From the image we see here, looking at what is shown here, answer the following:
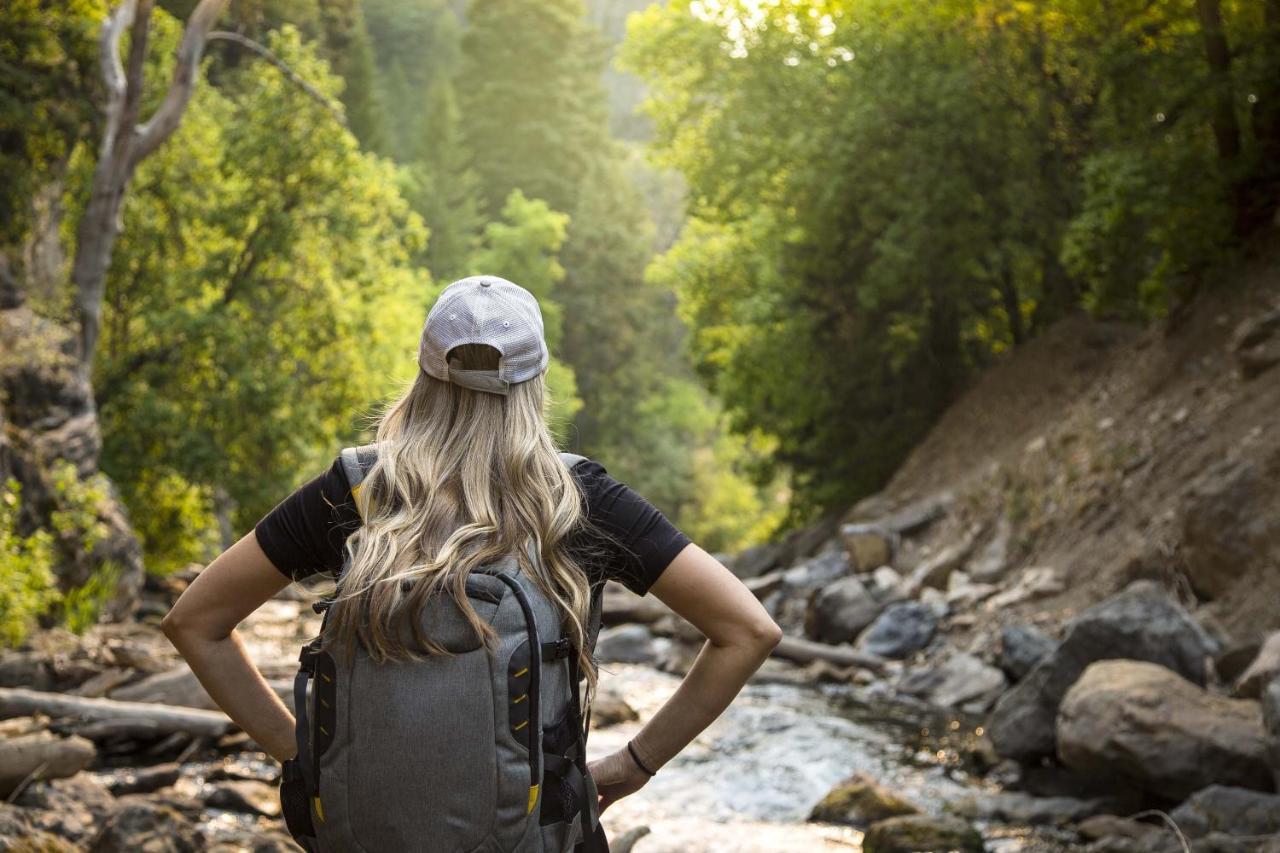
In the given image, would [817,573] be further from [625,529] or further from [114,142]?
[625,529]

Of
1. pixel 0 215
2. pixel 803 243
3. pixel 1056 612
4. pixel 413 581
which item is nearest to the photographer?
pixel 413 581

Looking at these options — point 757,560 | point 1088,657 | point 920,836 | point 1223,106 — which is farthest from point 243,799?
point 757,560

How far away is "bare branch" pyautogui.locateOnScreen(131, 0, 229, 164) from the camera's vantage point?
17.5 m

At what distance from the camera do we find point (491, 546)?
2469mm

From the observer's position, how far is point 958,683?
1364 centimetres

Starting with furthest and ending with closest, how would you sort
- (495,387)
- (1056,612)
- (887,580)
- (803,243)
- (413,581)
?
(803,243)
(887,580)
(1056,612)
(495,387)
(413,581)

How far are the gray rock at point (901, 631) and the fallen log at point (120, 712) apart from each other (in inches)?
322

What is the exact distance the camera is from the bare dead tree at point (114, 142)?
1717 centimetres

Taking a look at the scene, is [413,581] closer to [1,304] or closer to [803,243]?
[1,304]

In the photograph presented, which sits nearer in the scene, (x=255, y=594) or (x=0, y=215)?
(x=255, y=594)

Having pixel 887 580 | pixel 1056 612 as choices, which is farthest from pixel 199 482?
pixel 1056 612

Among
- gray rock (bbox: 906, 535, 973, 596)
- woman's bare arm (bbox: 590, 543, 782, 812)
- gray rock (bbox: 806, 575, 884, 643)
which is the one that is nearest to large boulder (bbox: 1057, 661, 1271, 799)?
woman's bare arm (bbox: 590, 543, 782, 812)

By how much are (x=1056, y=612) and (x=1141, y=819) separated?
6.85 m

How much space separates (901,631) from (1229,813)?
8775mm
